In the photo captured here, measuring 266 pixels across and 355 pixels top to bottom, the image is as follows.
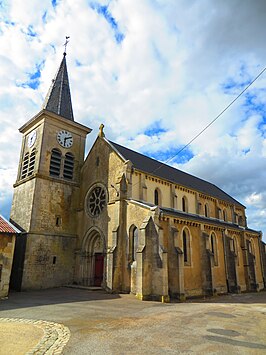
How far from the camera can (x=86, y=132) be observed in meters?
28.4

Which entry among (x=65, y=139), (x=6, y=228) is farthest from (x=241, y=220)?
(x=6, y=228)

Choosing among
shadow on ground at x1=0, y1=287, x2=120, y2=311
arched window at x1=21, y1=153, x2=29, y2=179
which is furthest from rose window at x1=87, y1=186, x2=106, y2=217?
arched window at x1=21, y1=153, x2=29, y2=179

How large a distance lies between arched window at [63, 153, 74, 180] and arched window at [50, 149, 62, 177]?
2.20 ft

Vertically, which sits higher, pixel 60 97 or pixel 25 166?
pixel 60 97

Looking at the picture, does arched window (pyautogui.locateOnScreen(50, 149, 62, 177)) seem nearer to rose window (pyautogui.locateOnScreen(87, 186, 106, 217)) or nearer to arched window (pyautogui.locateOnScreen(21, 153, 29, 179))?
arched window (pyautogui.locateOnScreen(21, 153, 29, 179))

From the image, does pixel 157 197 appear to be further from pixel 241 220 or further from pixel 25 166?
pixel 241 220

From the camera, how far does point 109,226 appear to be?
70.4ft

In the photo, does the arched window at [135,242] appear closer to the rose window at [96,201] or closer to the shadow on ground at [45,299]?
the shadow on ground at [45,299]

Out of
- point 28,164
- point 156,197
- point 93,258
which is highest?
point 28,164

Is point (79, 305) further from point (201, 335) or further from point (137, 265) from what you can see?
point (201, 335)

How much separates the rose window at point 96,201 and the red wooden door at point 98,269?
12.2 ft

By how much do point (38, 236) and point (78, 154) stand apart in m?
9.28

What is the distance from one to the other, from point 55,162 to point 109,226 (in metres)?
8.65

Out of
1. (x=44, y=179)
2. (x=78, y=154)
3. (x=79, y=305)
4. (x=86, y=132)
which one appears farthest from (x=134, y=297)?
(x=86, y=132)
